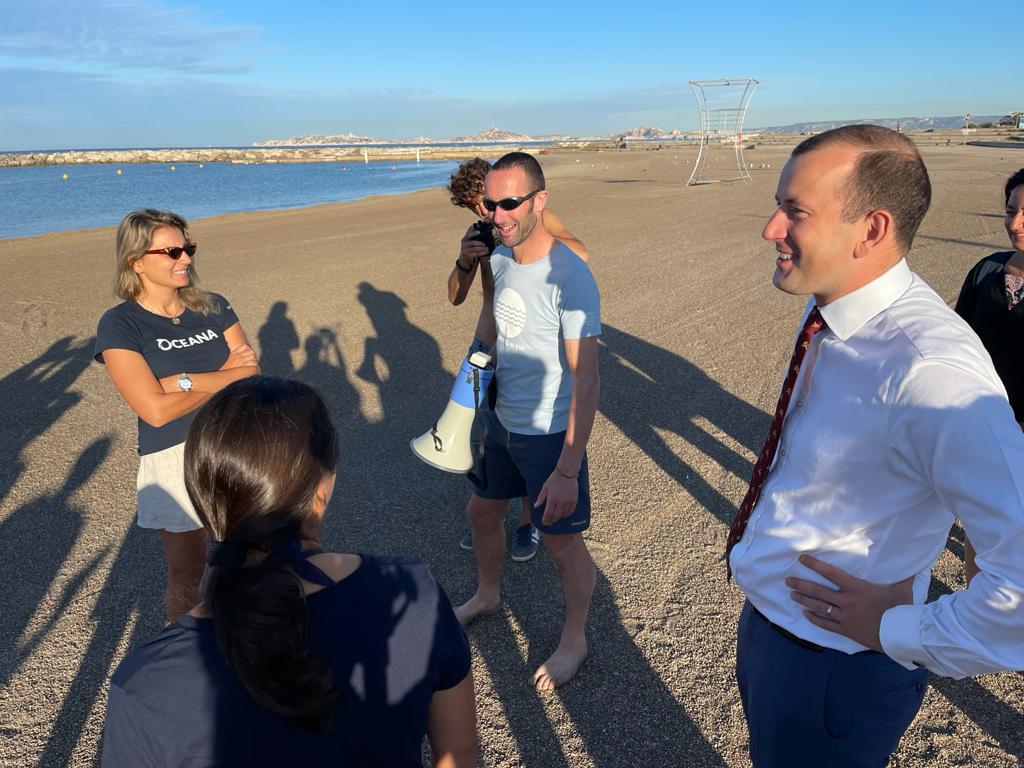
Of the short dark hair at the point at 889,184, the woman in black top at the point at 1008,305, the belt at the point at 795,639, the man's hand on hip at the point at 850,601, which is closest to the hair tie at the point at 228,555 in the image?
the man's hand on hip at the point at 850,601

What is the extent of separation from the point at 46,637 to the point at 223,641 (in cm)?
314

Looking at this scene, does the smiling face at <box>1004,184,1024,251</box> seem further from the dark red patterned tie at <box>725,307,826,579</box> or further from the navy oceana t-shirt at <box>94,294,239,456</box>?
the navy oceana t-shirt at <box>94,294,239,456</box>

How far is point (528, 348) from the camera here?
2896 mm

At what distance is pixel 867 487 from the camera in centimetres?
138

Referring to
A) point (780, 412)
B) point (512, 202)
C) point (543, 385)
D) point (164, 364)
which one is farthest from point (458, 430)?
point (780, 412)

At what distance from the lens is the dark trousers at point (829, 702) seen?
1514 mm

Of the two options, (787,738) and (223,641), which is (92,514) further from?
(787,738)

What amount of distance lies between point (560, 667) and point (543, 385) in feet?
4.31

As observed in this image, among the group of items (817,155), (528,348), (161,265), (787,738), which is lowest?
(787,738)

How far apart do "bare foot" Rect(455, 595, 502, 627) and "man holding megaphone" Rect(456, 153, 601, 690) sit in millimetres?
473

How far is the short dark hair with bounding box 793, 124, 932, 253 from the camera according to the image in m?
1.38

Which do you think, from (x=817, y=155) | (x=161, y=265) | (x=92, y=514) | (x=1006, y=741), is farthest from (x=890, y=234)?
(x=92, y=514)

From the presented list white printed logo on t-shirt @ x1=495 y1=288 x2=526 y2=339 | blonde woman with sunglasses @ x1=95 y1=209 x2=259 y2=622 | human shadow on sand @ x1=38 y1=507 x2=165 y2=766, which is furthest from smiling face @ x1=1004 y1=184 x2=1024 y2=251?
human shadow on sand @ x1=38 y1=507 x2=165 y2=766

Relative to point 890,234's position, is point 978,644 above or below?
below
